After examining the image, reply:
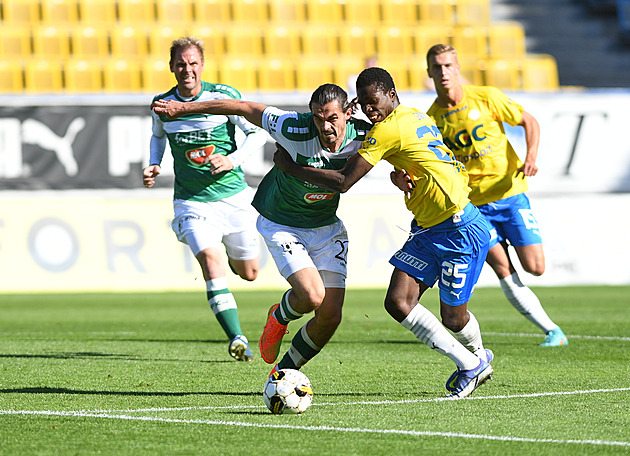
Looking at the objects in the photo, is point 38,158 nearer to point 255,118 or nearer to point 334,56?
point 334,56

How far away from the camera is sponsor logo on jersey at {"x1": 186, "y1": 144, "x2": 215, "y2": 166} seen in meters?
8.34

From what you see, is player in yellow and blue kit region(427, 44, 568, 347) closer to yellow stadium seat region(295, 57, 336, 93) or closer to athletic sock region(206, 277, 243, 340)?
athletic sock region(206, 277, 243, 340)

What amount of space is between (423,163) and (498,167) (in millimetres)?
2775

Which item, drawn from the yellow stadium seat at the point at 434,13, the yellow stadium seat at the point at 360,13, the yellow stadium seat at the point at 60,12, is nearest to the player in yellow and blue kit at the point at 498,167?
the yellow stadium seat at the point at 360,13

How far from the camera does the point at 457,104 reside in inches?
324

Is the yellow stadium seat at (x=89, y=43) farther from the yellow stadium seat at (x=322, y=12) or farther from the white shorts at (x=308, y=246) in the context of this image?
the white shorts at (x=308, y=246)

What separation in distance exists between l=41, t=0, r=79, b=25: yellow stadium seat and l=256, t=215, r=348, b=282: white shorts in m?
14.6

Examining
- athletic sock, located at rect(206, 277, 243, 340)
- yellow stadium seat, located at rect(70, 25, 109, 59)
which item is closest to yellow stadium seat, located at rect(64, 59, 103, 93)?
yellow stadium seat, located at rect(70, 25, 109, 59)

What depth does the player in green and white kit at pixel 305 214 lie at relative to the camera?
5930 mm

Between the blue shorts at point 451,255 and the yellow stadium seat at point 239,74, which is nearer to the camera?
the blue shorts at point 451,255

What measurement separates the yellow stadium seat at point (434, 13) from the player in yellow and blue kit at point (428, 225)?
50.5 ft

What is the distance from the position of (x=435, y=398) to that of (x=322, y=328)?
0.78 meters

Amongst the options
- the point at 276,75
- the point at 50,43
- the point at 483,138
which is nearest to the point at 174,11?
the point at 50,43

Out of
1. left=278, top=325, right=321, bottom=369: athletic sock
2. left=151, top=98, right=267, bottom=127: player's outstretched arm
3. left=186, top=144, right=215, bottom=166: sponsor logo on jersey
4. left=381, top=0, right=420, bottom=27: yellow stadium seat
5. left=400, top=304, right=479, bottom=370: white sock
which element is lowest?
left=278, top=325, right=321, bottom=369: athletic sock
